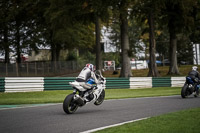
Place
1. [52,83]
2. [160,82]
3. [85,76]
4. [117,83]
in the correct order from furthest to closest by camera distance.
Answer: [160,82]
[117,83]
[52,83]
[85,76]

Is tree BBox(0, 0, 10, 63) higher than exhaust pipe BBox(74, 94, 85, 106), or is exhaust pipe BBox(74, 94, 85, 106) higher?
tree BBox(0, 0, 10, 63)

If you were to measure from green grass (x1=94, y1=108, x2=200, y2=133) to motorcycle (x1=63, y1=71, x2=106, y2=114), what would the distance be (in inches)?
111

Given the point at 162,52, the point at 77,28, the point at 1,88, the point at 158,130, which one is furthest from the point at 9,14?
the point at 158,130

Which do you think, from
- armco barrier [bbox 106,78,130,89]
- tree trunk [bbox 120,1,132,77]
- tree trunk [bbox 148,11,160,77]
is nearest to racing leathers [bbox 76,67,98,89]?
armco barrier [bbox 106,78,130,89]

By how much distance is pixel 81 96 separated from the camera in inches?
464

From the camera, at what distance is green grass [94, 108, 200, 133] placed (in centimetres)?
766

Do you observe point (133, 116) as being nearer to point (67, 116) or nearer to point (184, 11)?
point (67, 116)

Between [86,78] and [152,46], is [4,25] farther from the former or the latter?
[86,78]

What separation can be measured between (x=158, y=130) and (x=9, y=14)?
4020 cm

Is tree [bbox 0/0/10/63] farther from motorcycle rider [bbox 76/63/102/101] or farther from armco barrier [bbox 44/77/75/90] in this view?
motorcycle rider [bbox 76/63/102/101]

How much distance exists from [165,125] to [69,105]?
380cm

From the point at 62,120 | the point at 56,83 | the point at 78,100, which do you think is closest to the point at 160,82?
the point at 56,83

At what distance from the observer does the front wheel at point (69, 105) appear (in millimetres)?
10805

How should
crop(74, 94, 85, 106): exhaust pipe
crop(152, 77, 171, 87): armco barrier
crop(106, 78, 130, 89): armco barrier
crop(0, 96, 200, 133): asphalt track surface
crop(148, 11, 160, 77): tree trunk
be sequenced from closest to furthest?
1. crop(0, 96, 200, 133): asphalt track surface
2. crop(74, 94, 85, 106): exhaust pipe
3. crop(106, 78, 130, 89): armco barrier
4. crop(152, 77, 171, 87): armco barrier
5. crop(148, 11, 160, 77): tree trunk
